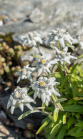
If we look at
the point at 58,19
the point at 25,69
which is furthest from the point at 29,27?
the point at 25,69

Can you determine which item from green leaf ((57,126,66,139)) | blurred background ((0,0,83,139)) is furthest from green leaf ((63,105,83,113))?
blurred background ((0,0,83,139))

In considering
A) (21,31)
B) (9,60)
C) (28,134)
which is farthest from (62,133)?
(21,31)

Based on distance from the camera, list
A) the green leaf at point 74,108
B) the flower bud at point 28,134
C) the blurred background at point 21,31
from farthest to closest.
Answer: the blurred background at point 21,31, the flower bud at point 28,134, the green leaf at point 74,108

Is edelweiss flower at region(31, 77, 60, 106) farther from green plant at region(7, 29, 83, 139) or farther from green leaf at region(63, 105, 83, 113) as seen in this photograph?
green leaf at region(63, 105, 83, 113)

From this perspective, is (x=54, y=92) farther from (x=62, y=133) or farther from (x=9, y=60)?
(x=9, y=60)

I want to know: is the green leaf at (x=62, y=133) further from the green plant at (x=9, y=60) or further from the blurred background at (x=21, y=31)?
the green plant at (x=9, y=60)

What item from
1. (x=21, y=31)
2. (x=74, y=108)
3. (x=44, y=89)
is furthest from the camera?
(x=21, y=31)

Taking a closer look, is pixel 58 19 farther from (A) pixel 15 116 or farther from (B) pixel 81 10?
(A) pixel 15 116


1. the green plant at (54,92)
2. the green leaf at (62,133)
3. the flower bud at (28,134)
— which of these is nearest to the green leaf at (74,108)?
the green plant at (54,92)
